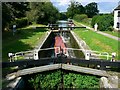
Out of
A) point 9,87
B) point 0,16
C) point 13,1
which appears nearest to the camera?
point 9,87

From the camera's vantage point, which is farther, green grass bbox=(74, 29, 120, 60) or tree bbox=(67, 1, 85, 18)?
tree bbox=(67, 1, 85, 18)

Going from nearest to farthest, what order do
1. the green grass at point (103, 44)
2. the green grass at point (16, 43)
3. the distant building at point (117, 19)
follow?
the green grass at point (16, 43)
the green grass at point (103, 44)
the distant building at point (117, 19)

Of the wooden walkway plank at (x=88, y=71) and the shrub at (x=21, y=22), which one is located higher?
the shrub at (x=21, y=22)

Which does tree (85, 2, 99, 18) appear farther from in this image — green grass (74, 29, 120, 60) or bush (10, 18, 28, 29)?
green grass (74, 29, 120, 60)

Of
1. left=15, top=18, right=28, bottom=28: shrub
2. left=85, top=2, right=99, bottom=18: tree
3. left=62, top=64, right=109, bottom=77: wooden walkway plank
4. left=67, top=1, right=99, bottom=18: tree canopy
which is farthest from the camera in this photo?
left=85, top=2, right=99, bottom=18: tree

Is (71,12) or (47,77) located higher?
(71,12)

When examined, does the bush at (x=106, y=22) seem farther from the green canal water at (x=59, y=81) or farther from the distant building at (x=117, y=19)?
the green canal water at (x=59, y=81)

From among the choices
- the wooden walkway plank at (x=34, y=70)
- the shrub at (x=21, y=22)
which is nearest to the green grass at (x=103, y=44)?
A: the wooden walkway plank at (x=34, y=70)

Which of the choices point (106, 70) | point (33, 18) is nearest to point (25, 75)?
point (106, 70)

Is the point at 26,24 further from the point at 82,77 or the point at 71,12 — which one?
the point at 71,12

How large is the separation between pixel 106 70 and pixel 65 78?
2023mm

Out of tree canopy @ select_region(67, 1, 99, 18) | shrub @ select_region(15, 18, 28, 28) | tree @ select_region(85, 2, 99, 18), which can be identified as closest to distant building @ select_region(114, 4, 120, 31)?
shrub @ select_region(15, 18, 28, 28)

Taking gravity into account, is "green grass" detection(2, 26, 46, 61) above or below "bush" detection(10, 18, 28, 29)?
below

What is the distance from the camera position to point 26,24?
4850cm
